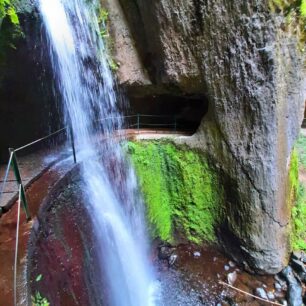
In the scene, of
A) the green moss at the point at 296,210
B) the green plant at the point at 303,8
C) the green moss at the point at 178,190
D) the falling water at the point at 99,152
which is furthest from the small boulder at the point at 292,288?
the green plant at the point at 303,8

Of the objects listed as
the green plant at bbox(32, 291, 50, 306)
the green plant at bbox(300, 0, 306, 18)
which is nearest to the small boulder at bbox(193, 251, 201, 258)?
the green plant at bbox(32, 291, 50, 306)

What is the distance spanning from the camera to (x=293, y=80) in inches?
227

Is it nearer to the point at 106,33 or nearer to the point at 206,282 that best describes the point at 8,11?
the point at 106,33

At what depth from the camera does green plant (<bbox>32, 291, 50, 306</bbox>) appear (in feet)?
8.98

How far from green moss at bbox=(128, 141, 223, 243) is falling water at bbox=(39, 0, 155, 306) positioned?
45 centimetres

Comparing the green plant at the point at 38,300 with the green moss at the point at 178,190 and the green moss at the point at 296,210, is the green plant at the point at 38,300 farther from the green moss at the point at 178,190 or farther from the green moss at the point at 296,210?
the green moss at the point at 296,210

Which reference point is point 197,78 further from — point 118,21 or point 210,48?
point 118,21

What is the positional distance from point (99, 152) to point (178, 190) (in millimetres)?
2595

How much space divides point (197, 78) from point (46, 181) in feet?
13.9

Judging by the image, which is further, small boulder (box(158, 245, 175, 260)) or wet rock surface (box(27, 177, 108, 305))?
small boulder (box(158, 245, 175, 260))

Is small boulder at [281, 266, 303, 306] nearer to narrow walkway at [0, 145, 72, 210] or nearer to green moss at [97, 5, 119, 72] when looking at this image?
narrow walkway at [0, 145, 72, 210]

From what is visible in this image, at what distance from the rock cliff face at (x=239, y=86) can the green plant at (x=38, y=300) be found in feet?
16.2

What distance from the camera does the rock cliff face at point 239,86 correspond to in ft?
18.0

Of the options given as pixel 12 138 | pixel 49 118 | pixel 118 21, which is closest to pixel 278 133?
pixel 118 21
